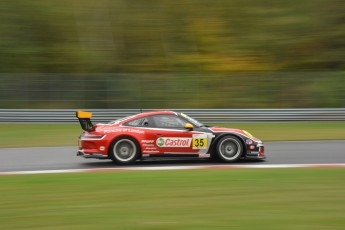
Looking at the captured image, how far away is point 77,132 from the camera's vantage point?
21.4 m

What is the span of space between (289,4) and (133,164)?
2255 centimetres

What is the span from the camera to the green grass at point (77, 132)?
1858 cm

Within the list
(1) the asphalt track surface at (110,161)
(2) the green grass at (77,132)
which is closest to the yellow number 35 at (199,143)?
(1) the asphalt track surface at (110,161)

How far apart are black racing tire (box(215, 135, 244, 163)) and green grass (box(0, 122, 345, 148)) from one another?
5851 mm

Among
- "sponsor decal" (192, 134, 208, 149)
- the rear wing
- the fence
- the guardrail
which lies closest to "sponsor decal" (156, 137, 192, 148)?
"sponsor decal" (192, 134, 208, 149)

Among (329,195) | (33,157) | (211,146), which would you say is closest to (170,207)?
(329,195)

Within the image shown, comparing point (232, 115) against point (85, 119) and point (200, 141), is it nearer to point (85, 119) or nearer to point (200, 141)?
point (200, 141)

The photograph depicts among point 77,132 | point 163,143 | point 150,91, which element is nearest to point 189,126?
point 163,143

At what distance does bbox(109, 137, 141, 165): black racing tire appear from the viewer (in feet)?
42.2

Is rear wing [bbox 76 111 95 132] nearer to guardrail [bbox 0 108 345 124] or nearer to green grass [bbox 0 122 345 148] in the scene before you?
green grass [bbox 0 122 345 148]

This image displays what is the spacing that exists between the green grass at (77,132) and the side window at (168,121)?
5317 mm

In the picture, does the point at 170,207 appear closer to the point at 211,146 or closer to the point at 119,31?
the point at 211,146

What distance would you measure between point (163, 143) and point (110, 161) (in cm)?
154

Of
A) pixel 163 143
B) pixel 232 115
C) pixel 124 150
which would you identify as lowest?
pixel 124 150
